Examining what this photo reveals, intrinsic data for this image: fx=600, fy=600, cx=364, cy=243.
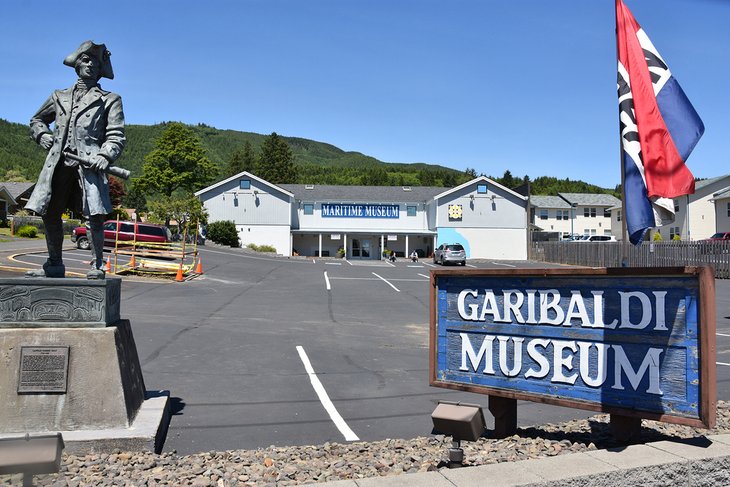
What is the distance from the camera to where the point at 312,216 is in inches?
2247

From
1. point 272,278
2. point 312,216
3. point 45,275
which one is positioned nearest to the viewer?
point 45,275

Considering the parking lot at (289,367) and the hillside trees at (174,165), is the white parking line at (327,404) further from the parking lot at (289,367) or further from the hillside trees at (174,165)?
the hillside trees at (174,165)

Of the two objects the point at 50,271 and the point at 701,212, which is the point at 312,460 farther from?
the point at 701,212

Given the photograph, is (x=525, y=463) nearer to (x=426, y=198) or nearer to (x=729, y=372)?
(x=729, y=372)

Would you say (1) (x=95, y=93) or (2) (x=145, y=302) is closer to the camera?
(1) (x=95, y=93)

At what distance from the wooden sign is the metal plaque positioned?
3244 millimetres

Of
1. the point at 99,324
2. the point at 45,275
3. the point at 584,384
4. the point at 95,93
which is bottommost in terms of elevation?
the point at 584,384

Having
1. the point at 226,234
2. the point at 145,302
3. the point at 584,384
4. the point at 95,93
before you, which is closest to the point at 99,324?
the point at 95,93

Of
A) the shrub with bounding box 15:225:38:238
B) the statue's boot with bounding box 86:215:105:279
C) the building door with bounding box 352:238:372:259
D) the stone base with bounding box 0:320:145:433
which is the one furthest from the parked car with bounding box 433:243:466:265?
the stone base with bounding box 0:320:145:433

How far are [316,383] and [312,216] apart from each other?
49.5 m

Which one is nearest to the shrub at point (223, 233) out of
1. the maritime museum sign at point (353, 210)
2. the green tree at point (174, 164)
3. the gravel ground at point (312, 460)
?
the maritime museum sign at point (353, 210)

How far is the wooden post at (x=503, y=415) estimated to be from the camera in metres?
5.48

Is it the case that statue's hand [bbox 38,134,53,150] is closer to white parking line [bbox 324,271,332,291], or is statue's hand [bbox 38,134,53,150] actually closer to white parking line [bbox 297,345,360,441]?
white parking line [bbox 297,345,360,441]

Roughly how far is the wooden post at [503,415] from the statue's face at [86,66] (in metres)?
5.06
